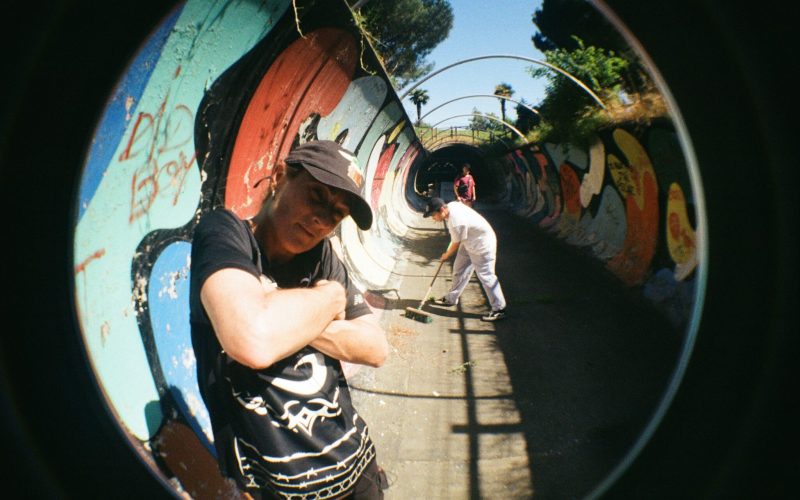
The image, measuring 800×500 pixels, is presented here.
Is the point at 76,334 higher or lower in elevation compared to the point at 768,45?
lower

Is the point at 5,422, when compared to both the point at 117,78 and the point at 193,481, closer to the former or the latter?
the point at 117,78

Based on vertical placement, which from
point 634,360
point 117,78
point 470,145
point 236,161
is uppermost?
point 470,145

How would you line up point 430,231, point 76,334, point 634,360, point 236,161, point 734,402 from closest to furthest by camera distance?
point 734,402 < point 76,334 < point 236,161 < point 634,360 < point 430,231

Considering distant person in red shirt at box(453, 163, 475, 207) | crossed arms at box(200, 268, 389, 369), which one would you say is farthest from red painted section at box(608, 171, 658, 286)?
crossed arms at box(200, 268, 389, 369)

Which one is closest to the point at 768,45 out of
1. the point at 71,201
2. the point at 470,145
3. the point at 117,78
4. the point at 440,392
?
the point at 117,78

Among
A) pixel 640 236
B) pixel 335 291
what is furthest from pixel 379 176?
pixel 335 291

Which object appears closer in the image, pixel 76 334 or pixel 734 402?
pixel 734 402

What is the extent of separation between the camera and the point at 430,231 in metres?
16.4

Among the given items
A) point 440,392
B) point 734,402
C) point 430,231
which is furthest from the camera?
point 430,231

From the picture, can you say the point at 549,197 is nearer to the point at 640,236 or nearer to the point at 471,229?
the point at 640,236

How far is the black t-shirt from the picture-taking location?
1269 millimetres

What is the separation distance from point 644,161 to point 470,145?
71.7 feet

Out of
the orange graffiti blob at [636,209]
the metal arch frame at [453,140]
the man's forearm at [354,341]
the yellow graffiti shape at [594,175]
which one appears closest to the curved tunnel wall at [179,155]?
the man's forearm at [354,341]

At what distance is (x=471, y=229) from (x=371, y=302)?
95.2 inches
